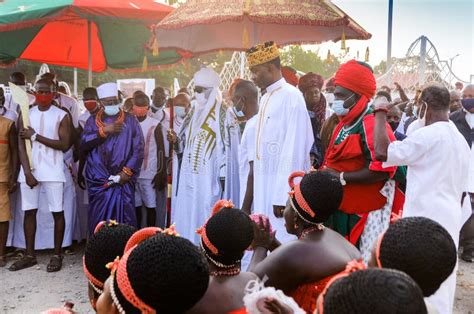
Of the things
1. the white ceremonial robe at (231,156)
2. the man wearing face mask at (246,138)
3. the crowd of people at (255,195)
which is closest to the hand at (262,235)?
the crowd of people at (255,195)

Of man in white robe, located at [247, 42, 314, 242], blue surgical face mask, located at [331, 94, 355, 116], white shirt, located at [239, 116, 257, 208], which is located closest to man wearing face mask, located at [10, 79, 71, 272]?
white shirt, located at [239, 116, 257, 208]

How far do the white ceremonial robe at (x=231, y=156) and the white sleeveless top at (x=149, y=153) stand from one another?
4.01ft

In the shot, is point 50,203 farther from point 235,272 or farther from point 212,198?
point 235,272

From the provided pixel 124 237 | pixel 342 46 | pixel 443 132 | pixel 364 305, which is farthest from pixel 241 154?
pixel 364 305

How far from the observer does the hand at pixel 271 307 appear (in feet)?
5.39

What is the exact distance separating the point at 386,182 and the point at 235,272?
1.68 meters

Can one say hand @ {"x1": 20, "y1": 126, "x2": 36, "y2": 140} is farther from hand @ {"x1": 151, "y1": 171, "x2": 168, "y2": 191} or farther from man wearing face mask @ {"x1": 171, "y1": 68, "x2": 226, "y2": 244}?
man wearing face mask @ {"x1": 171, "y1": 68, "x2": 226, "y2": 244}

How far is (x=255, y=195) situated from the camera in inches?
168

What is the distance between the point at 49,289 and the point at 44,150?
1534 mm

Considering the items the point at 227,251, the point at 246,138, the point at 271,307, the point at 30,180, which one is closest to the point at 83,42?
the point at 30,180

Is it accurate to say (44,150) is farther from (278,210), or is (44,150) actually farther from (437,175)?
(437,175)

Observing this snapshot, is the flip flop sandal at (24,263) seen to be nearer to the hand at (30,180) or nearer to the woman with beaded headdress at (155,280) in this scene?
the hand at (30,180)

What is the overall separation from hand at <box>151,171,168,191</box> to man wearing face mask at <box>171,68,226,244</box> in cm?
70

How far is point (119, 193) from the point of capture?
5352 mm
